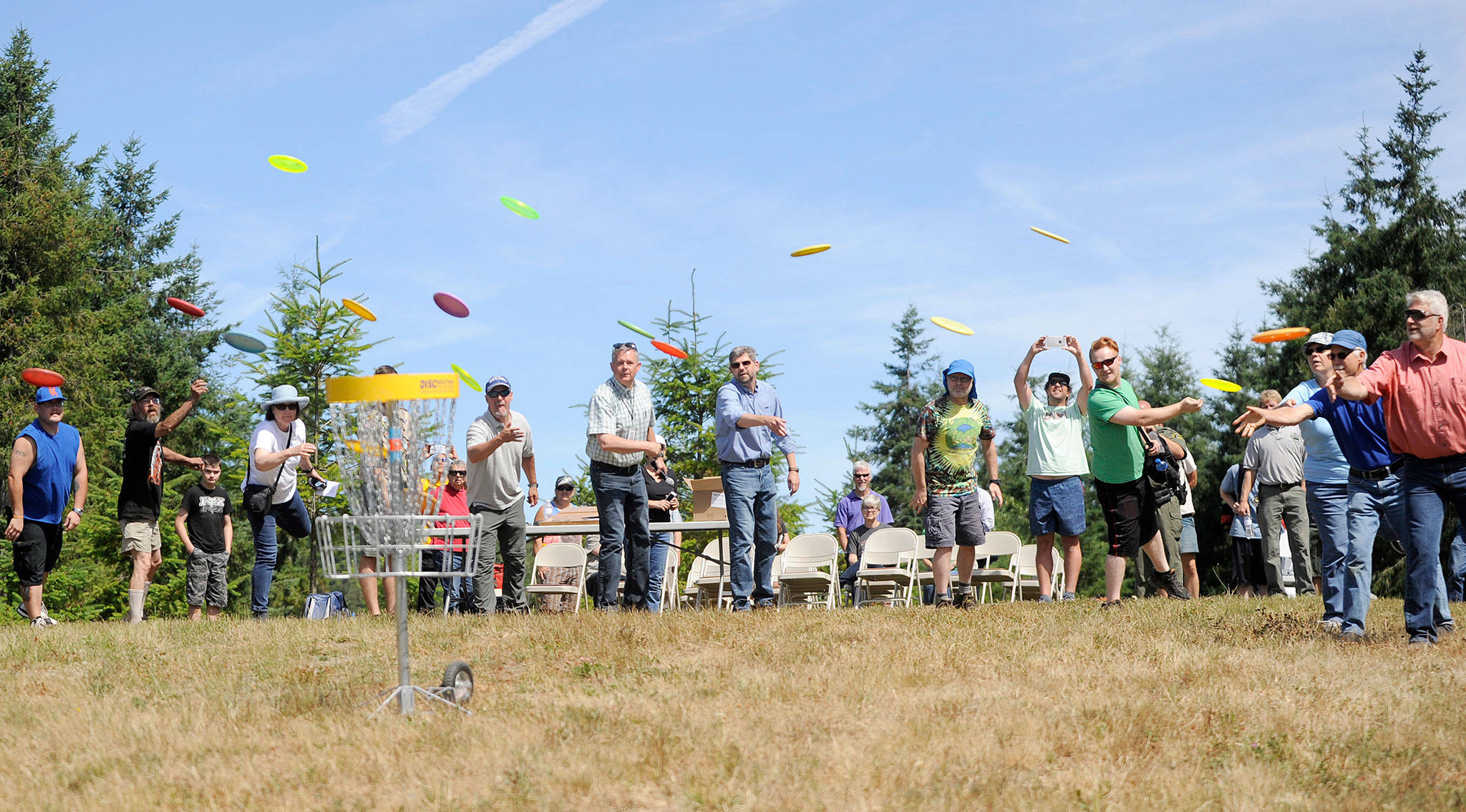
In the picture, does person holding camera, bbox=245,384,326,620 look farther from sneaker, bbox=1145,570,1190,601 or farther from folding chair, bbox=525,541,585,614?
sneaker, bbox=1145,570,1190,601

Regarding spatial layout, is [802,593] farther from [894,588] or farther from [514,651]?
[514,651]

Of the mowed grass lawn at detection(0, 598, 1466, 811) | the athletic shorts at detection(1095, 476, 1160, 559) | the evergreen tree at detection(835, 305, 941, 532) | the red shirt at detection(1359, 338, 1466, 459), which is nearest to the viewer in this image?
the mowed grass lawn at detection(0, 598, 1466, 811)

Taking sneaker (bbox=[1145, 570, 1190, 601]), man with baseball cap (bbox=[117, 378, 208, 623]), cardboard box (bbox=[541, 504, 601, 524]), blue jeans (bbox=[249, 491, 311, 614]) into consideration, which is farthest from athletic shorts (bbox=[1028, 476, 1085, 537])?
man with baseball cap (bbox=[117, 378, 208, 623])

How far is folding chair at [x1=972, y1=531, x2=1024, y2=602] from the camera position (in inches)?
469

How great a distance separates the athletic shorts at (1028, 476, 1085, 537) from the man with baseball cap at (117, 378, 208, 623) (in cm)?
706

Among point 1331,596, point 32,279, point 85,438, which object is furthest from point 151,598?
point 1331,596

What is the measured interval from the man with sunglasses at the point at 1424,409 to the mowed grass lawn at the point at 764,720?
0.76m

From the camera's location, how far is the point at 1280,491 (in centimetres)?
1050

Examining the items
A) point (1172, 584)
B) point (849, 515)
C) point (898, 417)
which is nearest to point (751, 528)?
point (1172, 584)

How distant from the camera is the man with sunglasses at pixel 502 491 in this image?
355 inches

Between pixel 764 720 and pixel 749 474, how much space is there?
4.00 meters

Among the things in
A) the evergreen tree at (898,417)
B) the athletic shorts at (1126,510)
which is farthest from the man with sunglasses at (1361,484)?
the evergreen tree at (898,417)

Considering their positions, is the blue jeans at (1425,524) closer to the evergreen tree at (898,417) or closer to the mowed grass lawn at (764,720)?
the mowed grass lawn at (764,720)

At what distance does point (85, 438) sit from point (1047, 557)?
80.5ft
